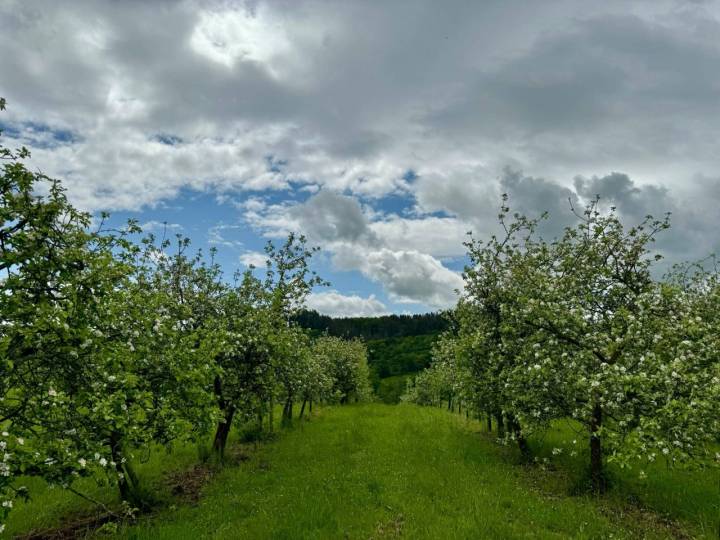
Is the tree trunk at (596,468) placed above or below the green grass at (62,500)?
above

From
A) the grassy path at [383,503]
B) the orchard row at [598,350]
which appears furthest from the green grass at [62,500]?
the orchard row at [598,350]

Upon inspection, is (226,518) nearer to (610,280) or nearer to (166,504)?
(166,504)

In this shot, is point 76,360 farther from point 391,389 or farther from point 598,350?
point 391,389

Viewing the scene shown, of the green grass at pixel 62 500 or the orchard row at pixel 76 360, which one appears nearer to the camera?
the orchard row at pixel 76 360


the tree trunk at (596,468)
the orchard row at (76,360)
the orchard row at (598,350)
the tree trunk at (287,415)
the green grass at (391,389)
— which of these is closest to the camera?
the orchard row at (76,360)

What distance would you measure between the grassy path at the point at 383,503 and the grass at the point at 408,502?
4 cm

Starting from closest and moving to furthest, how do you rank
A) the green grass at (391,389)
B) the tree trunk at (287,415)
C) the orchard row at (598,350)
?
the orchard row at (598,350)
the tree trunk at (287,415)
the green grass at (391,389)

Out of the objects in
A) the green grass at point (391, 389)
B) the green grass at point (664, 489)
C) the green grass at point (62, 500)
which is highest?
the green grass at point (664, 489)

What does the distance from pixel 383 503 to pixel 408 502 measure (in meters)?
0.89

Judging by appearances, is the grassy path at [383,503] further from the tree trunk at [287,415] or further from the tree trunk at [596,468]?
the tree trunk at [287,415]

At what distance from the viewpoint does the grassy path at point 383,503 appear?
13.3 m

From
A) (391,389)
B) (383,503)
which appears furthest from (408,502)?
(391,389)

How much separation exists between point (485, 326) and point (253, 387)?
1247cm

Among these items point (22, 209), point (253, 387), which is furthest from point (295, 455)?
point (22, 209)
